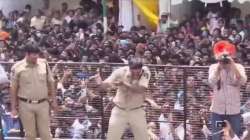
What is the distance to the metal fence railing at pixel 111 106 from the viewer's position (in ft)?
42.1

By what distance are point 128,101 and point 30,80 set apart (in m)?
1.39

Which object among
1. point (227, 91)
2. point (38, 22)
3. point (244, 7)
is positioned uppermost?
point (244, 7)

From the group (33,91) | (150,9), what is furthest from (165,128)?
(150,9)

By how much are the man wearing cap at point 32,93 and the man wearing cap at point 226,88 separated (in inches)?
89.4

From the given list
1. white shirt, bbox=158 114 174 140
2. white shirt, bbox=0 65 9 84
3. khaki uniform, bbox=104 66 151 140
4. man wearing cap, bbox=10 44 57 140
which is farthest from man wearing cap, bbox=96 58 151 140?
white shirt, bbox=0 65 9 84

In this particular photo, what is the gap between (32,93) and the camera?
11641mm

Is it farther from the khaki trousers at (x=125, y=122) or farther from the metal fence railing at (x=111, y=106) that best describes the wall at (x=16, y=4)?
the khaki trousers at (x=125, y=122)

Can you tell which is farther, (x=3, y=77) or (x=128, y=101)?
(x=3, y=77)

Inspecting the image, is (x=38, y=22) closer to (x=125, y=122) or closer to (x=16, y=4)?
(x=16, y=4)

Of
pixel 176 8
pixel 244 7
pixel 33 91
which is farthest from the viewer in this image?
pixel 176 8

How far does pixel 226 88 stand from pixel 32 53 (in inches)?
107

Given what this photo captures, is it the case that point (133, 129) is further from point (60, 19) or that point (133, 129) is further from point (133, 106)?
point (60, 19)

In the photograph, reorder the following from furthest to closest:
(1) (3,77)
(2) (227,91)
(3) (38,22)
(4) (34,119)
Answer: (3) (38,22), (1) (3,77), (4) (34,119), (2) (227,91)

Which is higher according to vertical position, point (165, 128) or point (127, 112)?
point (127, 112)
